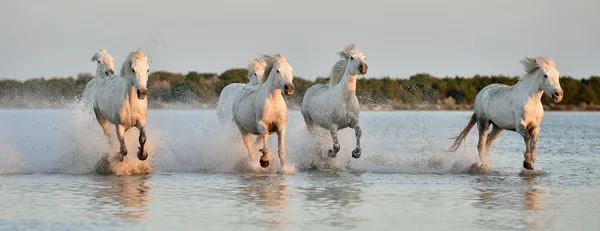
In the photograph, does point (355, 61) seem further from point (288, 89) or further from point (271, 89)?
point (288, 89)

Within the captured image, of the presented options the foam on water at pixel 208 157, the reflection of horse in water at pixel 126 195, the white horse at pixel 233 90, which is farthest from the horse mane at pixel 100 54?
the reflection of horse in water at pixel 126 195

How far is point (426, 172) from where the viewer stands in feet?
59.9

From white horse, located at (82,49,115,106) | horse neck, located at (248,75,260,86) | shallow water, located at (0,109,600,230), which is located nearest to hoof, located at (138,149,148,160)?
shallow water, located at (0,109,600,230)

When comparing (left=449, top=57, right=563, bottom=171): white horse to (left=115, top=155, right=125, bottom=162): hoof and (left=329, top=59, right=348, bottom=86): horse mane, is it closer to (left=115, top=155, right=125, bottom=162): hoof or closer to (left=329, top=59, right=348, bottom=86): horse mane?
(left=329, top=59, right=348, bottom=86): horse mane

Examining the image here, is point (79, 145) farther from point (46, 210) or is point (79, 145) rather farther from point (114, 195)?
point (46, 210)

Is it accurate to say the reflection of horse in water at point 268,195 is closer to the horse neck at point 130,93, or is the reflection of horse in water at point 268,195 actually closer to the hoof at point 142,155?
the hoof at point 142,155

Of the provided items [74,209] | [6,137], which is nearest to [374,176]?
[74,209]

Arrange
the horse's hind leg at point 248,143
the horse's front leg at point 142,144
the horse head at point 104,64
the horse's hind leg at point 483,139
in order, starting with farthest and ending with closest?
the horse head at point 104,64 < the horse's hind leg at point 483,139 < the horse's hind leg at point 248,143 < the horse's front leg at point 142,144

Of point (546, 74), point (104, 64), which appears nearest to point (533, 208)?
point (546, 74)

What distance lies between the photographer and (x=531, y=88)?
18062 millimetres

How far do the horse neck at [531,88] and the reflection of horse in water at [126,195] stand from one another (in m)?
6.52

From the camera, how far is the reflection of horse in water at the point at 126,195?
12.2m

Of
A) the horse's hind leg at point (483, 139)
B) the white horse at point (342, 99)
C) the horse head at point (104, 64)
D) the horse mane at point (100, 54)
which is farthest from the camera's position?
the horse mane at point (100, 54)

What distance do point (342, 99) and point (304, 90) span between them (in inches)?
1477
